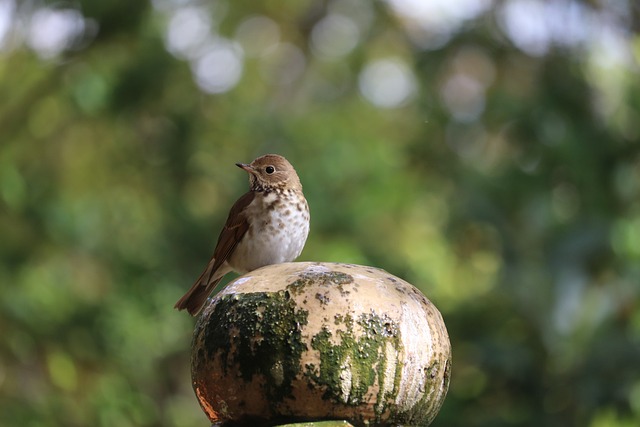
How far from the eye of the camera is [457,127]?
561 inches

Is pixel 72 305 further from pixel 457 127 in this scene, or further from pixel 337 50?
pixel 337 50

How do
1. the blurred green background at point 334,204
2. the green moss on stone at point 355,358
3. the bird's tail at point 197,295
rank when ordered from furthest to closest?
the blurred green background at point 334,204 < the bird's tail at point 197,295 < the green moss on stone at point 355,358

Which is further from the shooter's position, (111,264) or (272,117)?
(272,117)

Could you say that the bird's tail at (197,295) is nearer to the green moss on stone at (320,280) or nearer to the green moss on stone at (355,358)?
the green moss on stone at (320,280)

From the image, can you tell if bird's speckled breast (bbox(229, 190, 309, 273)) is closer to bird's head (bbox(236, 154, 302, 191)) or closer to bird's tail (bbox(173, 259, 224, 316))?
bird's head (bbox(236, 154, 302, 191))

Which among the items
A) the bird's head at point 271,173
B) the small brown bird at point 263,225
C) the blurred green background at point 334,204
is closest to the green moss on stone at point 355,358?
the small brown bird at point 263,225

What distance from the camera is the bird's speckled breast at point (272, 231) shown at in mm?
4180

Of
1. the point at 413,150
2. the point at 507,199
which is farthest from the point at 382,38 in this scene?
the point at 507,199

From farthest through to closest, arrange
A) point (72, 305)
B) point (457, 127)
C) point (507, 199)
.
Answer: point (457, 127), point (72, 305), point (507, 199)

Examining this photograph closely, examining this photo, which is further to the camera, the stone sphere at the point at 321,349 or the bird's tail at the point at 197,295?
the bird's tail at the point at 197,295

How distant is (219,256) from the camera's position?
13.6 ft

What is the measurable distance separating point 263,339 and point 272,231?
1.77 meters

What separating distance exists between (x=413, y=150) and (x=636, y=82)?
4.04 m

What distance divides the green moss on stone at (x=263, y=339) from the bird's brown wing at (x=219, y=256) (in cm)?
128
